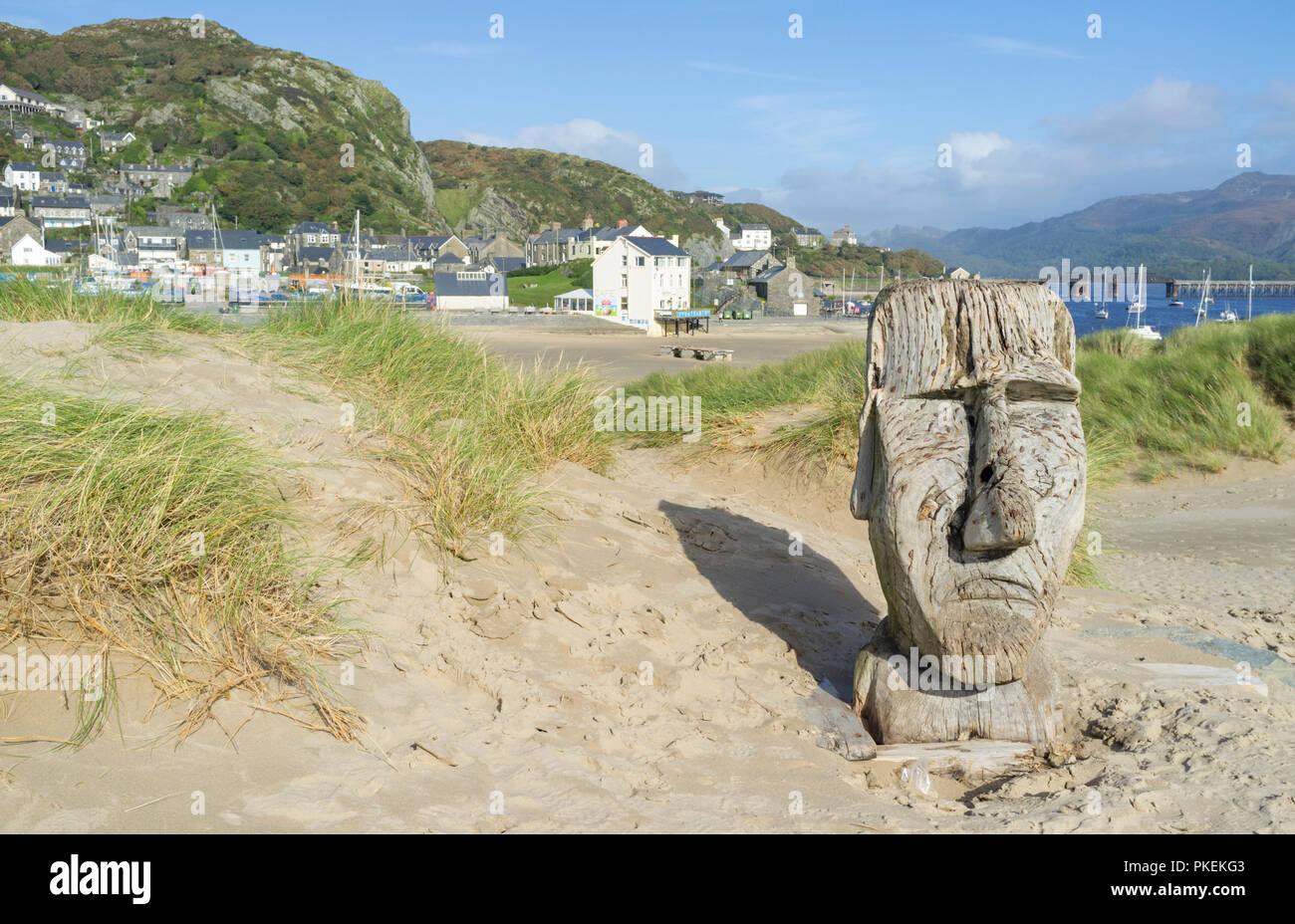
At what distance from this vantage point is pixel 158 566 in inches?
152

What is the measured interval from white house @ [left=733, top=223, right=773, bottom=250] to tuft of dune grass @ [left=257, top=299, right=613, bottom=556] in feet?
491

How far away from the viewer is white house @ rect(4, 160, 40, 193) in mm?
102250

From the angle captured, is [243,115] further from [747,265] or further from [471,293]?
[471,293]

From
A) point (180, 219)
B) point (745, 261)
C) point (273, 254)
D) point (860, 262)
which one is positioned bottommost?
point (273, 254)

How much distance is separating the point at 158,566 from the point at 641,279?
178 ft

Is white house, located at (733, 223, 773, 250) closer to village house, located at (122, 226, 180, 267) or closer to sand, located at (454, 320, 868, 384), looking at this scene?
village house, located at (122, 226, 180, 267)

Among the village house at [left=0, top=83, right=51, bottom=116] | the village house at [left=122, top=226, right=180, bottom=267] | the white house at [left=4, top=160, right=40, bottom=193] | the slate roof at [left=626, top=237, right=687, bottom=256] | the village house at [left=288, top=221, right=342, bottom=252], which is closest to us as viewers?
the slate roof at [left=626, top=237, right=687, bottom=256]

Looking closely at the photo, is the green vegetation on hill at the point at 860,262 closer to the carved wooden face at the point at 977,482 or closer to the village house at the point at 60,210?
the village house at the point at 60,210

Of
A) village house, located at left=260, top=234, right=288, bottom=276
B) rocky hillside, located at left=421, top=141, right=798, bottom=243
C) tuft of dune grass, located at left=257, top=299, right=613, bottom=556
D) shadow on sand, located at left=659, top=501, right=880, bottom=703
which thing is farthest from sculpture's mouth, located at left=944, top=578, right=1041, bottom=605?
rocky hillside, located at left=421, top=141, right=798, bottom=243

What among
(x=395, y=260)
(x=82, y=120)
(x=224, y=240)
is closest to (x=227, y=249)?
(x=224, y=240)

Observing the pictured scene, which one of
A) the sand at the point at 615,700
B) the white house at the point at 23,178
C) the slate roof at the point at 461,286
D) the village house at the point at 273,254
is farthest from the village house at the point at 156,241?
the sand at the point at 615,700

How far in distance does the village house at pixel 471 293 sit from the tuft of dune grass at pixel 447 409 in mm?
45397
